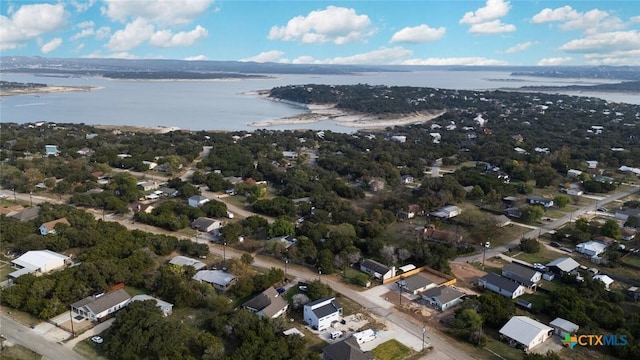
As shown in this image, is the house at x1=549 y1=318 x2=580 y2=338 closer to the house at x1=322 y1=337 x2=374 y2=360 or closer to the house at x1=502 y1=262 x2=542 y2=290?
the house at x1=502 y1=262 x2=542 y2=290

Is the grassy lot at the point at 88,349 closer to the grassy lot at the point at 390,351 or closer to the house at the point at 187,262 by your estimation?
the house at the point at 187,262

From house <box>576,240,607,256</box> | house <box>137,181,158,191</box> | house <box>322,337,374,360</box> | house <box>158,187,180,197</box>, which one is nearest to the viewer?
house <box>322,337,374,360</box>

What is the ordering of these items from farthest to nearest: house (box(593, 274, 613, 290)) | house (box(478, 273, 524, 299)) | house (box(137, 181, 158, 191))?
house (box(137, 181, 158, 191)) < house (box(593, 274, 613, 290)) < house (box(478, 273, 524, 299))

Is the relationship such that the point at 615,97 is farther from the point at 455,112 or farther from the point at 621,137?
the point at 621,137

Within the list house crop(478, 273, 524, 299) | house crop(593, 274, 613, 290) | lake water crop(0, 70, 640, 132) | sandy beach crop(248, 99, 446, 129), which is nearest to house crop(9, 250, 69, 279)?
house crop(478, 273, 524, 299)

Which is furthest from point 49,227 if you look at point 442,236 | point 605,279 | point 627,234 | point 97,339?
point 627,234
